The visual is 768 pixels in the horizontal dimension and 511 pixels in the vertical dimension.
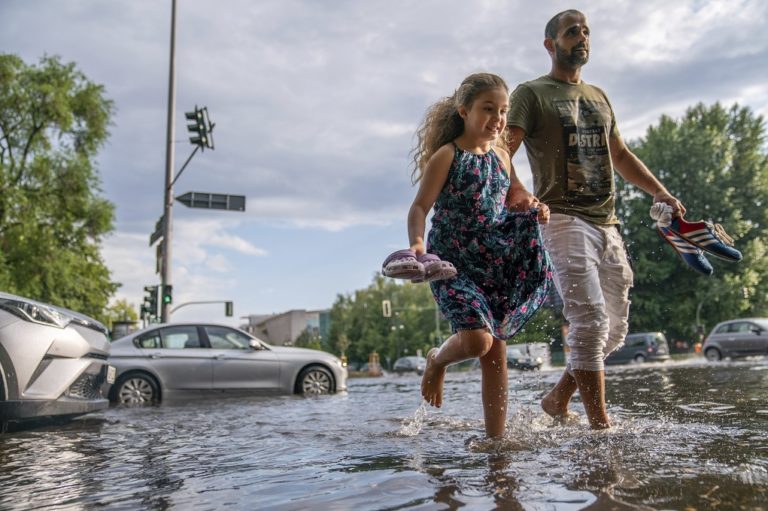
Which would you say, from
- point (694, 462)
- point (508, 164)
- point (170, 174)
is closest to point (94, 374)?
point (508, 164)

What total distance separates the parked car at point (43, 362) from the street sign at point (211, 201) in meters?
12.3

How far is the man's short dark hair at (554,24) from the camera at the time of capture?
4.22 metres

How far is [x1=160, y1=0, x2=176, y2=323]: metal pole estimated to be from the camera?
1789cm

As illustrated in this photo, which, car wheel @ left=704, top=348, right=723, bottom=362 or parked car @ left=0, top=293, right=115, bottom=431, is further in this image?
car wheel @ left=704, top=348, right=723, bottom=362

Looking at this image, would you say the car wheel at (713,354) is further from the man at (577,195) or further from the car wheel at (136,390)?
the man at (577,195)

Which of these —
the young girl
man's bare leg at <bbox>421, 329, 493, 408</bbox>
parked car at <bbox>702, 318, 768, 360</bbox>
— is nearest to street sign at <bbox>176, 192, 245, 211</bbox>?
man's bare leg at <bbox>421, 329, 493, 408</bbox>

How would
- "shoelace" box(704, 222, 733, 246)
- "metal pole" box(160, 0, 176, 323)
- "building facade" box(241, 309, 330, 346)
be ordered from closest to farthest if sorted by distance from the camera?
"shoelace" box(704, 222, 733, 246) → "metal pole" box(160, 0, 176, 323) → "building facade" box(241, 309, 330, 346)

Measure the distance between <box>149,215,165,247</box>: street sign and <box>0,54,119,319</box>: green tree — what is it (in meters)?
9.46

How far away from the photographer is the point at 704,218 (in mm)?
36594

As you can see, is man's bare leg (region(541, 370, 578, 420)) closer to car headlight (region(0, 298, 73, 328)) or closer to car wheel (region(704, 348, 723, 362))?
car headlight (region(0, 298, 73, 328))

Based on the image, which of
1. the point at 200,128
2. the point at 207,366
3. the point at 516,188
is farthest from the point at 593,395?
the point at 200,128

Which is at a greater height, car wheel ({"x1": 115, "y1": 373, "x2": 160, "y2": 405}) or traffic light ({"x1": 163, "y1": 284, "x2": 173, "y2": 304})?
traffic light ({"x1": 163, "y1": 284, "x2": 173, "y2": 304})

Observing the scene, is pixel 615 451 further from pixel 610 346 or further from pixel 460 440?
pixel 610 346

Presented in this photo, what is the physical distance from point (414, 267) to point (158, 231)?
16311 millimetres
